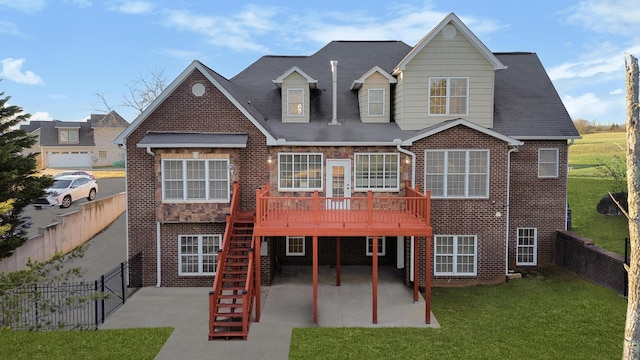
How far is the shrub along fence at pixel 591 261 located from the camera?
14984 millimetres

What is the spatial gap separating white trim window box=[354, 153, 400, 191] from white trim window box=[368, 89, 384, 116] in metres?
2.85

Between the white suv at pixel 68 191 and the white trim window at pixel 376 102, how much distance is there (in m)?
19.1

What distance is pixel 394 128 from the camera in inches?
721

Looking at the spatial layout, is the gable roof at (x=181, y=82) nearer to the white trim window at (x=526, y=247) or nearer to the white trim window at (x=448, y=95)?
the white trim window at (x=448, y=95)

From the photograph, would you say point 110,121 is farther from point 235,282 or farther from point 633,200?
point 633,200

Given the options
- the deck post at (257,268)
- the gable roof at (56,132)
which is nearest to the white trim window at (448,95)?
the deck post at (257,268)

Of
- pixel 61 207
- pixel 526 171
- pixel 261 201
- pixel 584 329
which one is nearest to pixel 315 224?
pixel 261 201

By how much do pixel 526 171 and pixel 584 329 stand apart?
26.2 feet

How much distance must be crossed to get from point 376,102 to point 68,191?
787 inches

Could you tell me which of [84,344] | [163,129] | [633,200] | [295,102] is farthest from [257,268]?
[633,200]

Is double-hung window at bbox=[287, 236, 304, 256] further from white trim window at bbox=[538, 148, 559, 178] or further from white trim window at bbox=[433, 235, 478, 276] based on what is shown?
white trim window at bbox=[538, 148, 559, 178]

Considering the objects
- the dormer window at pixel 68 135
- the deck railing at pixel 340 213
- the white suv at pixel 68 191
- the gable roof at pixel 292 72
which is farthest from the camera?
the dormer window at pixel 68 135

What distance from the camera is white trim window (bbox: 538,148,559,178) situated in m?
18.3

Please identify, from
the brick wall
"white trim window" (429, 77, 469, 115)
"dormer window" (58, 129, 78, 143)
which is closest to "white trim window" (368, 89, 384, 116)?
"white trim window" (429, 77, 469, 115)
